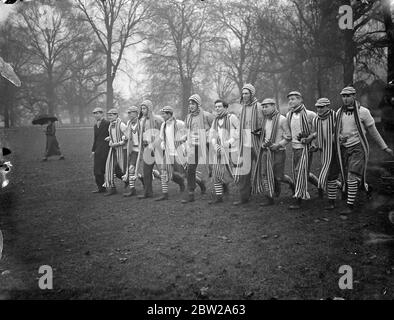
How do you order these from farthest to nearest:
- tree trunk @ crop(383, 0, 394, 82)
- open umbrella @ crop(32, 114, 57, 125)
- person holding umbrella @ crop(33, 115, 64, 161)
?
person holding umbrella @ crop(33, 115, 64, 161) < open umbrella @ crop(32, 114, 57, 125) < tree trunk @ crop(383, 0, 394, 82)

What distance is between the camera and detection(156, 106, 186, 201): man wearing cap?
7.14m

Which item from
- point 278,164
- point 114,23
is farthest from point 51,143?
point 278,164

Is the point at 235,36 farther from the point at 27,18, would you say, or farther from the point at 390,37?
the point at 27,18

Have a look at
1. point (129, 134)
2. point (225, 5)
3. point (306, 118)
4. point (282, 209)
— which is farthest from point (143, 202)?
point (225, 5)

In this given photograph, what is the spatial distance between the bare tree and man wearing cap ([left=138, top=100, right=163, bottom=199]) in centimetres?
95

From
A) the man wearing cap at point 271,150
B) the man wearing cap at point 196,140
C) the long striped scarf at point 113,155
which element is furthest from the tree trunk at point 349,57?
the long striped scarf at point 113,155

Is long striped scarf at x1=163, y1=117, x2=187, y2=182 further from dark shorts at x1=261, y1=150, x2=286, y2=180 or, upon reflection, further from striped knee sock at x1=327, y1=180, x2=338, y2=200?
striped knee sock at x1=327, y1=180, x2=338, y2=200

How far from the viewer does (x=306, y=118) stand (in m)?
5.79

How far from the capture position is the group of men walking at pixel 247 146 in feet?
17.7

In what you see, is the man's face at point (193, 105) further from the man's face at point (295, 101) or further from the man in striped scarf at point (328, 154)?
the man in striped scarf at point (328, 154)

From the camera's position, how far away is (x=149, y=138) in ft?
24.3

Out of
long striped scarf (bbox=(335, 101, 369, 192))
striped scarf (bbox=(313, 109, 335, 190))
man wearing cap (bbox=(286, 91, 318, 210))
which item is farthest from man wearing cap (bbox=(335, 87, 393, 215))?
man wearing cap (bbox=(286, 91, 318, 210))

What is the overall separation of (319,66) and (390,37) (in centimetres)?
172
